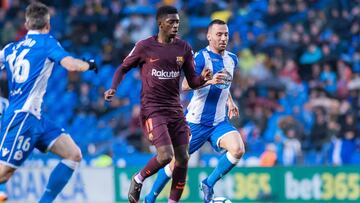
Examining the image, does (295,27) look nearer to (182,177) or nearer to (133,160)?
(133,160)

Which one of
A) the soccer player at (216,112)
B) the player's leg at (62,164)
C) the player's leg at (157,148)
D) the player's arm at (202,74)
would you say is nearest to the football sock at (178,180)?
the player's leg at (157,148)

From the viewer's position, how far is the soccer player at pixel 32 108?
40.7 feet

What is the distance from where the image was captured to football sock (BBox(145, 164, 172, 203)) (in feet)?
44.5

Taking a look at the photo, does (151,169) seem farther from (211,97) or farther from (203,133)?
(211,97)

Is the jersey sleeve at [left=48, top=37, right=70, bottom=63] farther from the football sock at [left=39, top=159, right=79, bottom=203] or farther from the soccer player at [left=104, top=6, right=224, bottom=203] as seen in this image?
A: the football sock at [left=39, top=159, right=79, bottom=203]

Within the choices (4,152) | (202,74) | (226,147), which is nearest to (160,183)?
(226,147)

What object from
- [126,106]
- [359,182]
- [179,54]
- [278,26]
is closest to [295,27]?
[278,26]

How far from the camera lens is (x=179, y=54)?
1290 centimetres

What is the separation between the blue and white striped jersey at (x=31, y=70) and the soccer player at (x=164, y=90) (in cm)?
87

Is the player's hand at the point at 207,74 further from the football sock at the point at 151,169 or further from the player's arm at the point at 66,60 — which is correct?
the player's arm at the point at 66,60

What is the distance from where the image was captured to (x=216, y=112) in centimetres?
1421

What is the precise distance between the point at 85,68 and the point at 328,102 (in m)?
11.2

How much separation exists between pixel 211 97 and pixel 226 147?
712 millimetres

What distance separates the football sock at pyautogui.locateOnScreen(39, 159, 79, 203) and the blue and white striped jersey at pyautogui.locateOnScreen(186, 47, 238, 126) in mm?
2237
